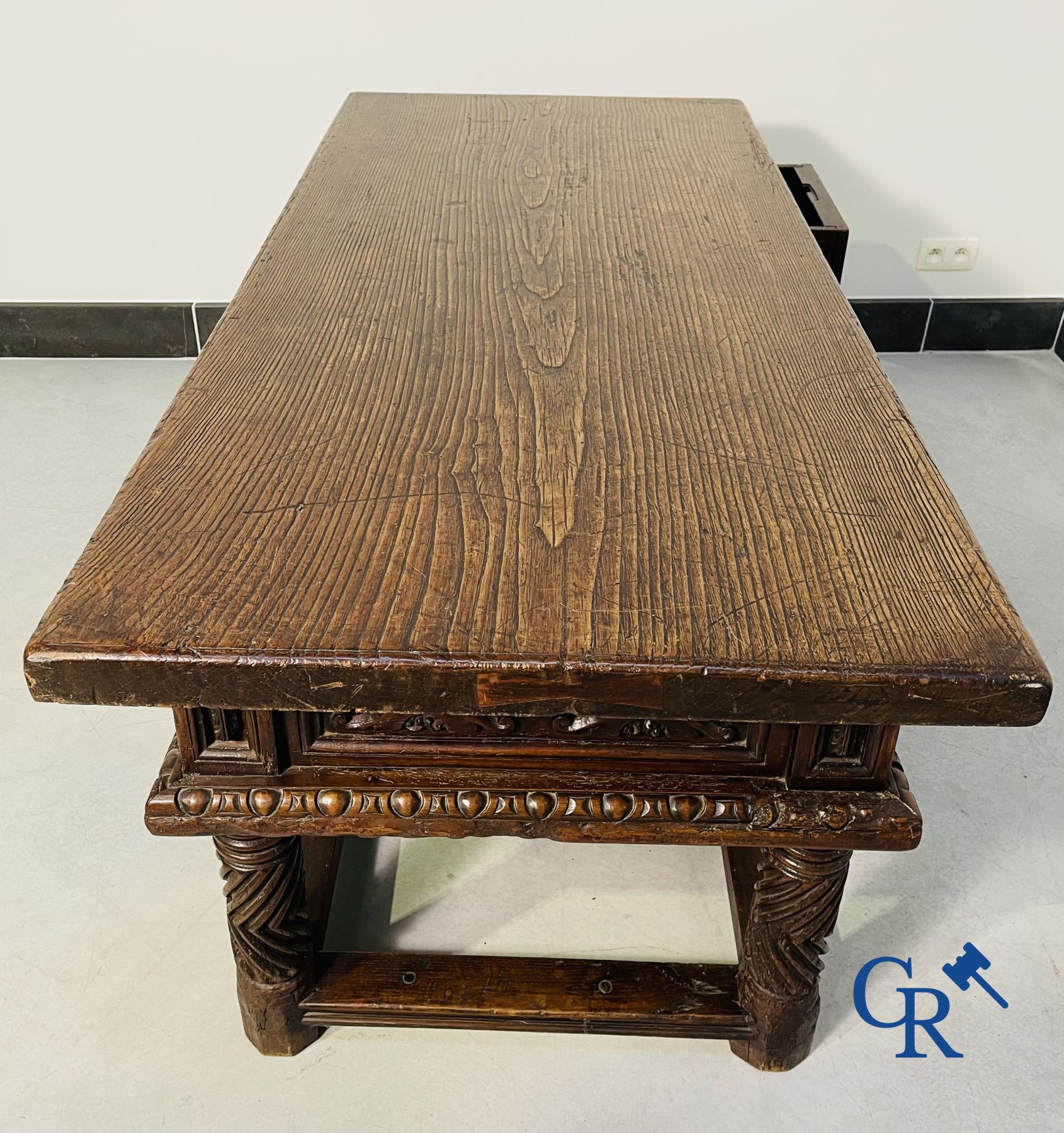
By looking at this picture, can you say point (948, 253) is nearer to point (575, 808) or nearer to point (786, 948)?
point (786, 948)

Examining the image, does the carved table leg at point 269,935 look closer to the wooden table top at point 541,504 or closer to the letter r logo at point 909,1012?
the wooden table top at point 541,504

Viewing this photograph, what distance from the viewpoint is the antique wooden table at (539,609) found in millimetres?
880

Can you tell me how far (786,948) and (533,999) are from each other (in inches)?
10.7

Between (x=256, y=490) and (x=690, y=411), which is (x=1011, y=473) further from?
(x=256, y=490)

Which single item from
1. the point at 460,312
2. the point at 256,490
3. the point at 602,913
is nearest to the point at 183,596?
the point at 256,490

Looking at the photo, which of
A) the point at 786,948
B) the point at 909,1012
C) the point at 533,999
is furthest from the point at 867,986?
the point at 533,999

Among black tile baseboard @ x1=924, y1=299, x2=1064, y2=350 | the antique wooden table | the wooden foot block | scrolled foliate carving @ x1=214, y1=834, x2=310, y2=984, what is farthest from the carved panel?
black tile baseboard @ x1=924, y1=299, x2=1064, y2=350

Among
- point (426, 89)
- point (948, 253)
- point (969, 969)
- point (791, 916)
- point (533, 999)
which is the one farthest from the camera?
point (948, 253)

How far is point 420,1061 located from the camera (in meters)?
1.25

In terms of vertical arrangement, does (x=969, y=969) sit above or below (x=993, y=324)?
below

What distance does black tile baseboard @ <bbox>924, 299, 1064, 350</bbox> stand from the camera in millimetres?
2680

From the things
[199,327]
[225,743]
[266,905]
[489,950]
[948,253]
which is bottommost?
[489,950]

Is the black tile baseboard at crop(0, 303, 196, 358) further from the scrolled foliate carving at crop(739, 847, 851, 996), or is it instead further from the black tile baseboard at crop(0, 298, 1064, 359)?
the scrolled foliate carving at crop(739, 847, 851, 996)

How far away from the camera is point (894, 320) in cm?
269
